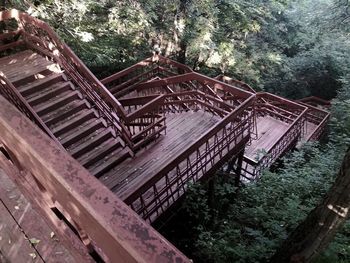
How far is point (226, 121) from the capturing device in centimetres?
698

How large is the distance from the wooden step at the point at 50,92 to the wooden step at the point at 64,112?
1.20 feet

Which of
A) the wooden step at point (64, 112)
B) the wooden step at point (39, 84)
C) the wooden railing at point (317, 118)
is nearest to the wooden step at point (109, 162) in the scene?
the wooden step at point (64, 112)

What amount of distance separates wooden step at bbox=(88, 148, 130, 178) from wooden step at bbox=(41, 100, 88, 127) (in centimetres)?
132

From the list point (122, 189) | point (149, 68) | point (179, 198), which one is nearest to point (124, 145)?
point (122, 189)

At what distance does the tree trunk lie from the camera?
3.46 m

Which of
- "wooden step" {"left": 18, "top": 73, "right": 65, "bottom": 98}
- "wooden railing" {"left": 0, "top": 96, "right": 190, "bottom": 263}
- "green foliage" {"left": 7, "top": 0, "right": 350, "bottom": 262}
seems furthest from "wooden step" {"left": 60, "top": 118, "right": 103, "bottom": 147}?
"wooden railing" {"left": 0, "top": 96, "right": 190, "bottom": 263}

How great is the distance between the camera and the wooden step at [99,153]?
675 cm

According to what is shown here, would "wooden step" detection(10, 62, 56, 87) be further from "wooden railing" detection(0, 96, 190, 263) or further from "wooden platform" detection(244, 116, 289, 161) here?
"wooden platform" detection(244, 116, 289, 161)

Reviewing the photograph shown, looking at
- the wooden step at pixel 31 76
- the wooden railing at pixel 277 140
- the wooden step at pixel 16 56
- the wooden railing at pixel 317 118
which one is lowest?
the wooden railing at pixel 317 118

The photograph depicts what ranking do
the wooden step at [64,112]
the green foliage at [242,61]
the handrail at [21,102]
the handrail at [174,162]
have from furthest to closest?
the wooden step at [64,112] < the handrail at [21,102] < the green foliage at [242,61] < the handrail at [174,162]

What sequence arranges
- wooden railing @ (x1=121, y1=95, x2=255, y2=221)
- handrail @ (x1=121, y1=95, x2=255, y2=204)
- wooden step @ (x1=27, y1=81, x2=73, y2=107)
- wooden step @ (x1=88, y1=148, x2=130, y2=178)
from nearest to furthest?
handrail @ (x1=121, y1=95, x2=255, y2=204)
wooden railing @ (x1=121, y1=95, x2=255, y2=221)
wooden step @ (x1=88, y1=148, x2=130, y2=178)
wooden step @ (x1=27, y1=81, x2=73, y2=107)

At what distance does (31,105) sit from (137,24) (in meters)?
5.64

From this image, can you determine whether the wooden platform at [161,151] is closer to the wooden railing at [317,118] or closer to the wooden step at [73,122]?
the wooden step at [73,122]

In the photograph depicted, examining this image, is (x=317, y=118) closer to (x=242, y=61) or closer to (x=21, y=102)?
(x=242, y=61)
